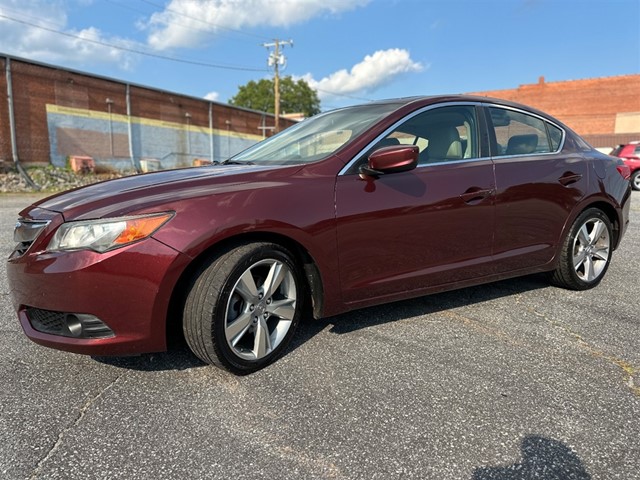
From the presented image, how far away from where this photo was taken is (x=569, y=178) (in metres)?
3.82

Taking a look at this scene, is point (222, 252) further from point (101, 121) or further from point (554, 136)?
point (101, 121)

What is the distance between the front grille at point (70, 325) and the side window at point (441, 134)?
1.98 metres

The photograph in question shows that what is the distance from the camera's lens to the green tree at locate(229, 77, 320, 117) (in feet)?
202

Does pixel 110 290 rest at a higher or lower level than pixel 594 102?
lower

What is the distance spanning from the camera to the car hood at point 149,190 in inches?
92.0

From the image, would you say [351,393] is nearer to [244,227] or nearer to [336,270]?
[336,270]

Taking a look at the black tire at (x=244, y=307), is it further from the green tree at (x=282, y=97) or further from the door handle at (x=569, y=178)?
the green tree at (x=282, y=97)

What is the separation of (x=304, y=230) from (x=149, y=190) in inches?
33.8

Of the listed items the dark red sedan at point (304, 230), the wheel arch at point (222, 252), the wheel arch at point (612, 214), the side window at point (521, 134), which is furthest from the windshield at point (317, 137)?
the wheel arch at point (612, 214)

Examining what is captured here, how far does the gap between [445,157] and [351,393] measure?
1776 mm

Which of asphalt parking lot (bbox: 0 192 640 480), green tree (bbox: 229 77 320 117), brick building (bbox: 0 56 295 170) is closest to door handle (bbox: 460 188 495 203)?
asphalt parking lot (bbox: 0 192 640 480)

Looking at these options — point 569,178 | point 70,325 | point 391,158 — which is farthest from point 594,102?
point 70,325

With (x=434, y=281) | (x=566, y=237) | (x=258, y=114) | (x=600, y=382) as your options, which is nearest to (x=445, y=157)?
(x=434, y=281)

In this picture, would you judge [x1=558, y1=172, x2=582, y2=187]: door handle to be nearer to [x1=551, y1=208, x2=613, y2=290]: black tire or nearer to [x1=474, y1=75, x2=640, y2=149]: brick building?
[x1=551, y1=208, x2=613, y2=290]: black tire
